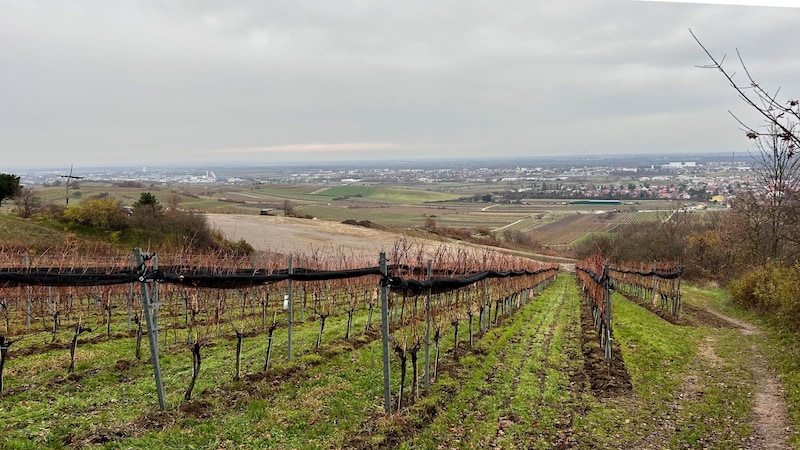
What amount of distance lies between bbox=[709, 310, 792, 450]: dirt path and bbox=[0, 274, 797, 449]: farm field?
0.11 meters

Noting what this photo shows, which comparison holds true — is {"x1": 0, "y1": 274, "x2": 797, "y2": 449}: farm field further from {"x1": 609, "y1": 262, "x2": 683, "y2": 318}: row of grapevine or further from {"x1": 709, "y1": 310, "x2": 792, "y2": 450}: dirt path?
{"x1": 609, "y1": 262, "x2": 683, "y2": 318}: row of grapevine

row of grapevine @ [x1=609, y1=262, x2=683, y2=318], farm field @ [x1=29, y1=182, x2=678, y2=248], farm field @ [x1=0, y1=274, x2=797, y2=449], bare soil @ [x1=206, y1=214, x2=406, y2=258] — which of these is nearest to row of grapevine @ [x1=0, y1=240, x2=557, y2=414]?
farm field @ [x1=0, y1=274, x2=797, y2=449]

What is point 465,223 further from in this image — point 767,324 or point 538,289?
point 767,324

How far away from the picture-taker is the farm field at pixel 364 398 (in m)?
6.09

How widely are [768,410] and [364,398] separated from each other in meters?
6.54

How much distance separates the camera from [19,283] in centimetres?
577

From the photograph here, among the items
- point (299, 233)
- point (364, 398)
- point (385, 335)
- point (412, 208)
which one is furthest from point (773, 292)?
point (412, 208)

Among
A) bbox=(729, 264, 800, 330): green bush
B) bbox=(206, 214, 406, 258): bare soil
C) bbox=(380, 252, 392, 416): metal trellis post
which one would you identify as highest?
bbox=(380, 252, 392, 416): metal trellis post

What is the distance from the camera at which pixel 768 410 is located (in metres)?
7.97

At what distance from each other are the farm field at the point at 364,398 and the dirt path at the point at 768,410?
0.11 metres

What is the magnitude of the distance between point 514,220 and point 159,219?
59.7 metres

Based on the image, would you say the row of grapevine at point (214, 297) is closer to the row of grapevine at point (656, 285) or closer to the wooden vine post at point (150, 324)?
the wooden vine post at point (150, 324)

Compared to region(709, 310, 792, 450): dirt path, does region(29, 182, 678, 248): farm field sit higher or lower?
lower

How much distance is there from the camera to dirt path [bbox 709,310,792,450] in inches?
263
